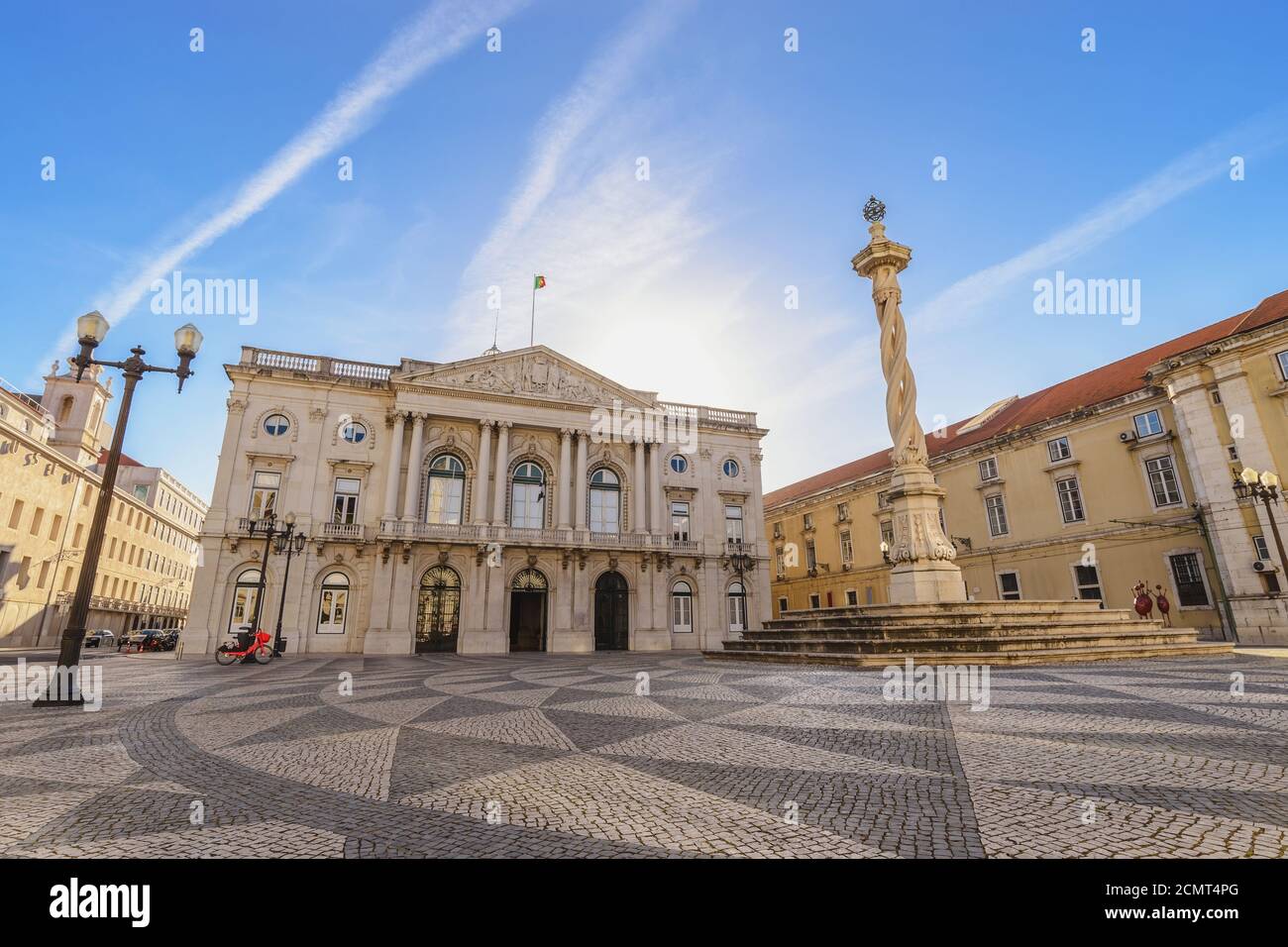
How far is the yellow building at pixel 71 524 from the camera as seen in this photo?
31078mm

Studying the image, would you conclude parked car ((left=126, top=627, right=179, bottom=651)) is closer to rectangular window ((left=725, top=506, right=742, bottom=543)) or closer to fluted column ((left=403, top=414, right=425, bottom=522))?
fluted column ((left=403, top=414, right=425, bottom=522))

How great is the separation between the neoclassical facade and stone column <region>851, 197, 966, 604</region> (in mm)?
15048

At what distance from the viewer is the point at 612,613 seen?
28.0 meters

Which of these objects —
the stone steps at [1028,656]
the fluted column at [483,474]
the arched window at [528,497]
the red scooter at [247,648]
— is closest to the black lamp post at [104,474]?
the red scooter at [247,648]

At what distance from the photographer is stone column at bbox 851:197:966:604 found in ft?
44.0

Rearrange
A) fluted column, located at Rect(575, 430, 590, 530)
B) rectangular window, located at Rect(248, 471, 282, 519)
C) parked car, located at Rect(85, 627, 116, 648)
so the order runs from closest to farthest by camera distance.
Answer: rectangular window, located at Rect(248, 471, 282, 519)
fluted column, located at Rect(575, 430, 590, 530)
parked car, located at Rect(85, 627, 116, 648)

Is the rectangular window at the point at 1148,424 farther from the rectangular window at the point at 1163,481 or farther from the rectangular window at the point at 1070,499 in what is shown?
the rectangular window at the point at 1070,499

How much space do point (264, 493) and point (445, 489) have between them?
24.8 feet

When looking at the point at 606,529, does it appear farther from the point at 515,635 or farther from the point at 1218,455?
the point at 1218,455

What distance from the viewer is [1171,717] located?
216 inches

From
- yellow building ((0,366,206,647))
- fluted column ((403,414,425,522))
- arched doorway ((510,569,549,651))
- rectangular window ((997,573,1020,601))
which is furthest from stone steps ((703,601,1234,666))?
yellow building ((0,366,206,647))
